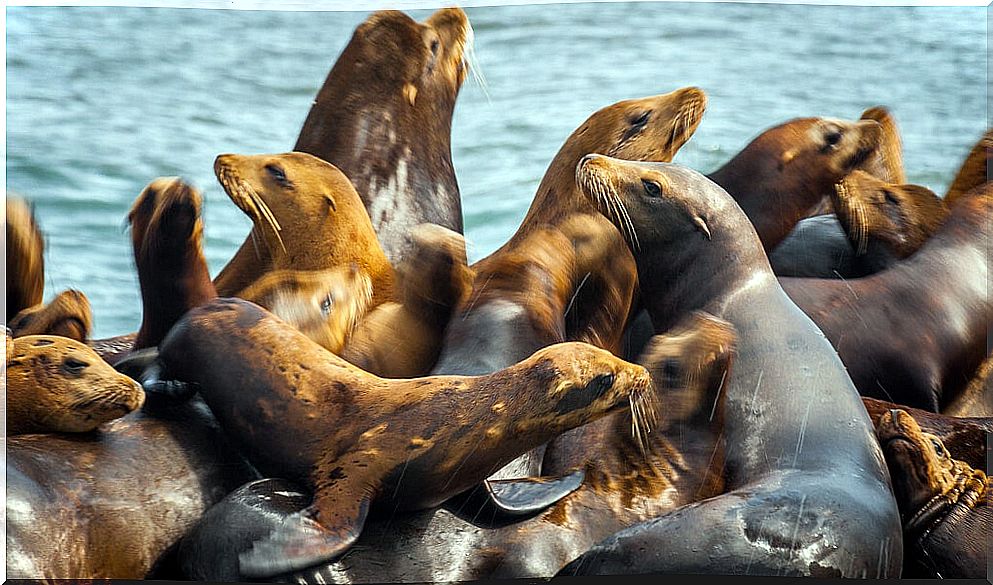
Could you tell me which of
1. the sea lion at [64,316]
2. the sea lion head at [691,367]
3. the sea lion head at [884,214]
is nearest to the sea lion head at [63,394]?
the sea lion at [64,316]

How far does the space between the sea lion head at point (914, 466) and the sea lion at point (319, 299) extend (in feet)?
4.71

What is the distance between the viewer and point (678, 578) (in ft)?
10.00

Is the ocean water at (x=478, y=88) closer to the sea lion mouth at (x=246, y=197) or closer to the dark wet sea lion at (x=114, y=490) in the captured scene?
the sea lion mouth at (x=246, y=197)

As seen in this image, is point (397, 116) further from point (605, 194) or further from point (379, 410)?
point (379, 410)

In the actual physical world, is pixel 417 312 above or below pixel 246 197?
below

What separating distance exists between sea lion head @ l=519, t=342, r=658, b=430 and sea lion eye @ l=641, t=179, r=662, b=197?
1.76 feet

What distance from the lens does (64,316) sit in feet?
11.8

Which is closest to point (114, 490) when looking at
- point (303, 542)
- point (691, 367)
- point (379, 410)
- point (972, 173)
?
point (303, 542)

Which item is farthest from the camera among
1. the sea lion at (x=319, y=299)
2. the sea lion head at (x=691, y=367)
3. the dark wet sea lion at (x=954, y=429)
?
the dark wet sea lion at (x=954, y=429)

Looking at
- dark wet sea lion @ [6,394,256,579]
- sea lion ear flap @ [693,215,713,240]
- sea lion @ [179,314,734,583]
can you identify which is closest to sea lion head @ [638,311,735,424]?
sea lion @ [179,314,734,583]

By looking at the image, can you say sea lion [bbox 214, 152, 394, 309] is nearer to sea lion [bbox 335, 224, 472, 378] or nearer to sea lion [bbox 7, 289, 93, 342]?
sea lion [bbox 335, 224, 472, 378]

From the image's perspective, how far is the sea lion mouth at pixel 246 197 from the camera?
11.8 ft

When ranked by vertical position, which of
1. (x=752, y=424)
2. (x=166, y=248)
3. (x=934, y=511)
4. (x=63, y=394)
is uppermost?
(x=166, y=248)

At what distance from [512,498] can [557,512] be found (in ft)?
0.38
